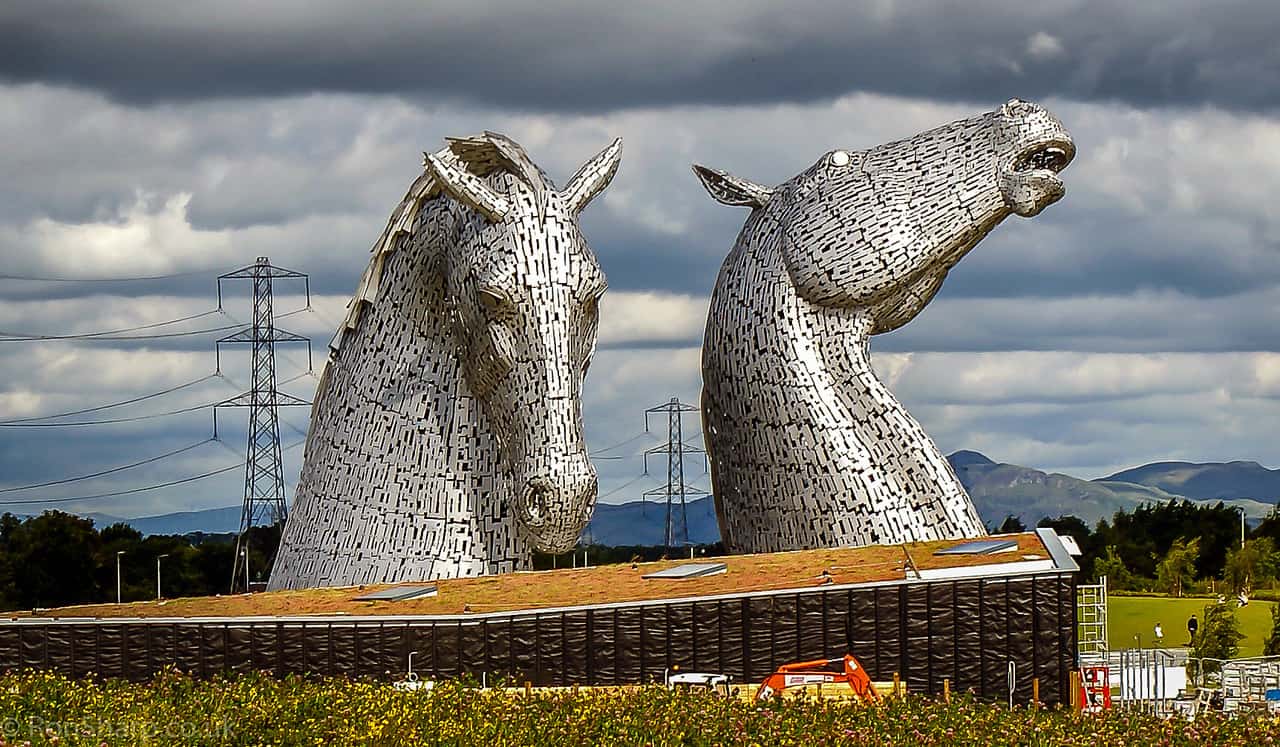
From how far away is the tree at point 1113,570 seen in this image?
51.3m

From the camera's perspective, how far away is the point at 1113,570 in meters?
52.2

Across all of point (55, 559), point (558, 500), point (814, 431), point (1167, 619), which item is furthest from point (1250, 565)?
point (558, 500)

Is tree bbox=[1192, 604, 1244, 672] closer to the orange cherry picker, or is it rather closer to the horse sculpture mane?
the orange cherry picker

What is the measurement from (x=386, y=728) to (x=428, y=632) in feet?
13.7

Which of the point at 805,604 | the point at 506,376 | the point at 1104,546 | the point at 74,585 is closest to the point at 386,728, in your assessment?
the point at 506,376

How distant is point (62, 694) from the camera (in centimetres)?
1407

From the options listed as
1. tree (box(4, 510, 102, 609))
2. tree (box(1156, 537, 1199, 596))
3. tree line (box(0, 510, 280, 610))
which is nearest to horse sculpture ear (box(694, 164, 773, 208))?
tree line (box(0, 510, 280, 610))

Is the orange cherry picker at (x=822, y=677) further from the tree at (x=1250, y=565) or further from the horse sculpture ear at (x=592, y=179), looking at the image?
the tree at (x=1250, y=565)

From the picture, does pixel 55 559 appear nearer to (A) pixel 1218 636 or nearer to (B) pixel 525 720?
(A) pixel 1218 636

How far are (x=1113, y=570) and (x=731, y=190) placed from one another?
113ft

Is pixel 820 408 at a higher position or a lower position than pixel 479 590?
higher

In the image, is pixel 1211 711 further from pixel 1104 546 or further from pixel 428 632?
pixel 1104 546

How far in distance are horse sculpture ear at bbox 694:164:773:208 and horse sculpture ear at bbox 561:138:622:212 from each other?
3.66m

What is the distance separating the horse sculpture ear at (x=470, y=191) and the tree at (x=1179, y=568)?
130 feet
